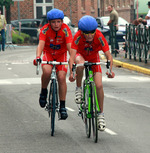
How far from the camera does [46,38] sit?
864 centimetres

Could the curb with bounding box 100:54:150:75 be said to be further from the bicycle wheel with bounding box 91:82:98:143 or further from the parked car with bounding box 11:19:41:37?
the parked car with bounding box 11:19:41:37

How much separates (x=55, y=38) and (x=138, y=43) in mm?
12844

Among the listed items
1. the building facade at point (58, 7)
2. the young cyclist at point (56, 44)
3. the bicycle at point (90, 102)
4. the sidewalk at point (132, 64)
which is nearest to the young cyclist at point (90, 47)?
the bicycle at point (90, 102)

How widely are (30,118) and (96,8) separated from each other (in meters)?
49.0

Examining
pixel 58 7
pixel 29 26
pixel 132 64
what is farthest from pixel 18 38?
pixel 58 7

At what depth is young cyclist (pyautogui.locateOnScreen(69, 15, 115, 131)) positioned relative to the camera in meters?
8.06

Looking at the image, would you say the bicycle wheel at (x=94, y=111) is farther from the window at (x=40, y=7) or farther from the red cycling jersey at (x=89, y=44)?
the window at (x=40, y=7)

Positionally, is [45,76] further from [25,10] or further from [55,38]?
[25,10]

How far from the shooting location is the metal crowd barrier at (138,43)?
20.1 metres

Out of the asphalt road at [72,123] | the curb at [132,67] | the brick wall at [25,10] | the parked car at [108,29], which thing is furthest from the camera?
the brick wall at [25,10]

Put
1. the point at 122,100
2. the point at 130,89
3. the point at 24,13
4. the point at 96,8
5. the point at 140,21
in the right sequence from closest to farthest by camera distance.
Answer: the point at 122,100, the point at 130,89, the point at 140,21, the point at 24,13, the point at 96,8

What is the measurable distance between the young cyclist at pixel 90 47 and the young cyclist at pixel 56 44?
23cm

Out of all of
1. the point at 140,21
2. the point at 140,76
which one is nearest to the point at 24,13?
the point at 140,21

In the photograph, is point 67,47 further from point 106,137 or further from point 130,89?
point 130,89
